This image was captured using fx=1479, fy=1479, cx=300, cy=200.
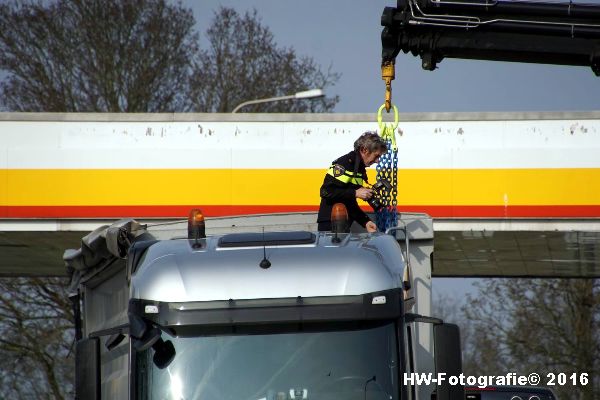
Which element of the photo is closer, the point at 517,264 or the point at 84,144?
the point at 84,144

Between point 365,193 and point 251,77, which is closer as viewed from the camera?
point 365,193

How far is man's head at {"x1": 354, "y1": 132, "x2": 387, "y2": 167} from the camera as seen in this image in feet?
35.2

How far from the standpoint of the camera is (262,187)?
2542 centimetres

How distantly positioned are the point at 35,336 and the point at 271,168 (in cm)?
1736

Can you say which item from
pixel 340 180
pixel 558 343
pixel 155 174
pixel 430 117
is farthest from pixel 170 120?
pixel 558 343

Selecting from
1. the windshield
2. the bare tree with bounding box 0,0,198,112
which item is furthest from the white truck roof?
the bare tree with bounding box 0,0,198,112

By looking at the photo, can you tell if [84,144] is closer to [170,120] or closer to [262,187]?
[170,120]

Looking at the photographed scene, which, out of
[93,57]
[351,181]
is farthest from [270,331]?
[93,57]

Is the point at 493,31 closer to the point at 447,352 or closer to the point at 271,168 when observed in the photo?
the point at 447,352

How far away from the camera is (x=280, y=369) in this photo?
8578mm

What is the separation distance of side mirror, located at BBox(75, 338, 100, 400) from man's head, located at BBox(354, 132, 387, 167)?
115 inches

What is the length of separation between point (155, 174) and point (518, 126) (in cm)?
626

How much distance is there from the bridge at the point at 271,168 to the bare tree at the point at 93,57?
1997 centimetres

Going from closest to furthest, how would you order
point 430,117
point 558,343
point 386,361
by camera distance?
point 386,361 → point 430,117 → point 558,343
